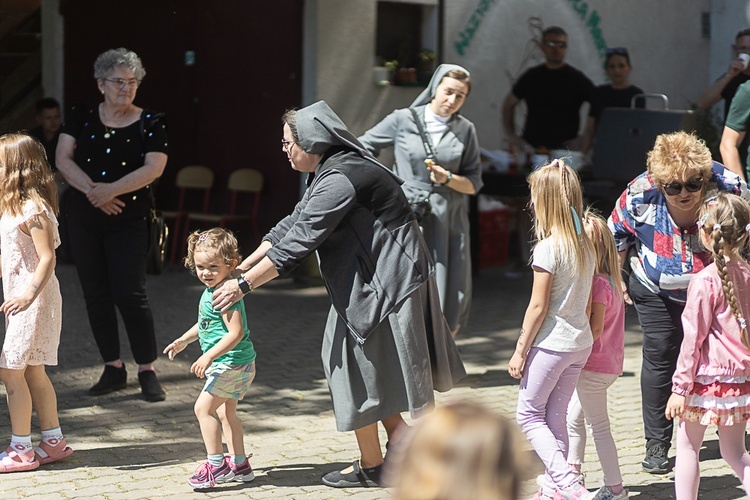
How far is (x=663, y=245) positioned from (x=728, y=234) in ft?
2.53

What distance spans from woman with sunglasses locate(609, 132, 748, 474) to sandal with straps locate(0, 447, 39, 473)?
118 inches

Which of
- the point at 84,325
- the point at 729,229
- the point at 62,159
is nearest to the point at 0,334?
the point at 84,325

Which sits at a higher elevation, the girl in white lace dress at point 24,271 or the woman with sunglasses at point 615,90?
the woman with sunglasses at point 615,90

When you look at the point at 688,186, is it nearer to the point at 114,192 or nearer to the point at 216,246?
the point at 216,246

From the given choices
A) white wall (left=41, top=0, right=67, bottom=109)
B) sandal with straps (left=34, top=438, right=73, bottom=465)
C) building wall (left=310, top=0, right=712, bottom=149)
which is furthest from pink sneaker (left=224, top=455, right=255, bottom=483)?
white wall (left=41, top=0, right=67, bottom=109)

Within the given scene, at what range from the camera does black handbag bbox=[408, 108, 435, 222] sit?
23.5 ft

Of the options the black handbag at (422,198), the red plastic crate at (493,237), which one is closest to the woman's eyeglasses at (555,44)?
the red plastic crate at (493,237)

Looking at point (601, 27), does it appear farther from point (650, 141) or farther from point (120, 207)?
point (120, 207)

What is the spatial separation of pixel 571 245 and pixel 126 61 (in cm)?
306

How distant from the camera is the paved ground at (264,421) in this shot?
541 centimetres

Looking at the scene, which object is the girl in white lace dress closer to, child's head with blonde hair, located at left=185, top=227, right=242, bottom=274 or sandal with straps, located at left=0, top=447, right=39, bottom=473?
sandal with straps, located at left=0, top=447, right=39, bottom=473

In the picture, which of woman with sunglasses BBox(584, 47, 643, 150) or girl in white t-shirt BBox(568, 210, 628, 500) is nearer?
girl in white t-shirt BBox(568, 210, 628, 500)

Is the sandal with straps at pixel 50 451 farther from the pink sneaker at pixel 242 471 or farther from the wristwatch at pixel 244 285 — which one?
the wristwatch at pixel 244 285

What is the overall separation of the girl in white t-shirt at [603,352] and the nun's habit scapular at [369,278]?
0.72 m
